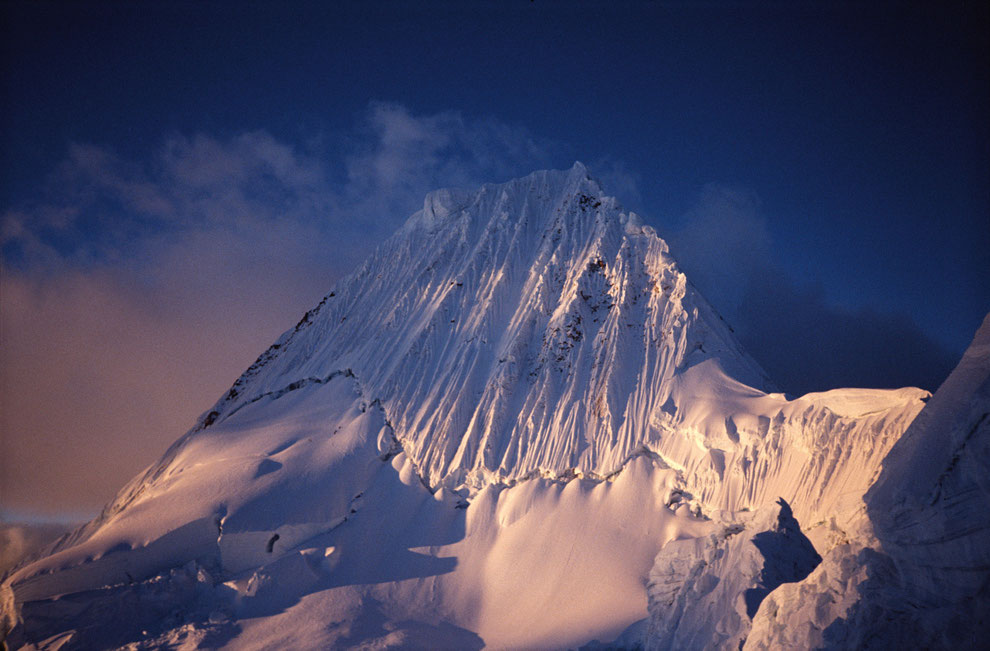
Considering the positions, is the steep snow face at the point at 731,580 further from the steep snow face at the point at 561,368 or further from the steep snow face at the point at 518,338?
the steep snow face at the point at 518,338

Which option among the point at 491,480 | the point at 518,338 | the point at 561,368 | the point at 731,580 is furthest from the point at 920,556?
the point at 518,338

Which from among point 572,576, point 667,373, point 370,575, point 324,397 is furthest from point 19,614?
point 667,373

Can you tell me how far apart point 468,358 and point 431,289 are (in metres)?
7.78

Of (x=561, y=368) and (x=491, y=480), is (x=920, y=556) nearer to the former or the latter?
(x=491, y=480)

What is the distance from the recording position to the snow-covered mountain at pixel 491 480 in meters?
17.1

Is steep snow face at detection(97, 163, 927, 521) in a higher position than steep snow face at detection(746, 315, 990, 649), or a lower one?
higher

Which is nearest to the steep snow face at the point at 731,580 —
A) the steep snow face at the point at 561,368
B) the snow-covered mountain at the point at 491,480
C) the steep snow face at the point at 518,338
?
the snow-covered mountain at the point at 491,480

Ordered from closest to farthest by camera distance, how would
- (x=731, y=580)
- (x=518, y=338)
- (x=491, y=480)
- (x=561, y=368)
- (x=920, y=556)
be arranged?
1. (x=920, y=556)
2. (x=731, y=580)
3. (x=491, y=480)
4. (x=561, y=368)
5. (x=518, y=338)

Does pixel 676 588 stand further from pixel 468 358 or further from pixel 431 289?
pixel 431 289

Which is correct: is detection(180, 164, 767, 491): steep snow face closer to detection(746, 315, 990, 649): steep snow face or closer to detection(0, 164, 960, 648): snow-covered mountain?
detection(0, 164, 960, 648): snow-covered mountain

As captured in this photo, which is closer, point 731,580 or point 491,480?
point 731,580

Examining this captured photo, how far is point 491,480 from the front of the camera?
23.9 metres

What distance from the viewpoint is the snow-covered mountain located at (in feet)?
56.2

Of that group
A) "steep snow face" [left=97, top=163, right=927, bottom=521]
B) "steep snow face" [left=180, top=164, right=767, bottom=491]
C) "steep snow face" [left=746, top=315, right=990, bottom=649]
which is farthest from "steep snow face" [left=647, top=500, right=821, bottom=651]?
"steep snow face" [left=180, top=164, right=767, bottom=491]
